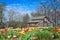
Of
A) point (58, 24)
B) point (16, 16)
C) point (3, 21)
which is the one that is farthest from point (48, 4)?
point (3, 21)

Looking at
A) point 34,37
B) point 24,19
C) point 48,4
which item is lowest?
point 34,37

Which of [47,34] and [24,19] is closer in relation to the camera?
[47,34]

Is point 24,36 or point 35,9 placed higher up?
point 35,9

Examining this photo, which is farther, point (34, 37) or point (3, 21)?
point (3, 21)

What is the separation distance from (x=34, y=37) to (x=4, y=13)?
1823 millimetres

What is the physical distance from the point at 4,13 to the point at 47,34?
1.88 metres

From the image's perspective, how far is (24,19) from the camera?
226 inches

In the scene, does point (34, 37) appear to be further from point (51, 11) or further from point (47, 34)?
point (51, 11)

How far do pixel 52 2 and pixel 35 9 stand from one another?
1.94ft

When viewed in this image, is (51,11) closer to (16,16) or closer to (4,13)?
(16,16)

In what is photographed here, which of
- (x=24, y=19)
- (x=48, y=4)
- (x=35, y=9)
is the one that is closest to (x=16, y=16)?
(x=24, y=19)

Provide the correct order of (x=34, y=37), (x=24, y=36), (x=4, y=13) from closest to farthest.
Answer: (x=24, y=36) < (x=34, y=37) < (x=4, y=13)

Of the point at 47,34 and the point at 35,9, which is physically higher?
the point at 35,9

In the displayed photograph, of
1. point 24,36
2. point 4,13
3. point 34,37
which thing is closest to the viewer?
point 24,36
